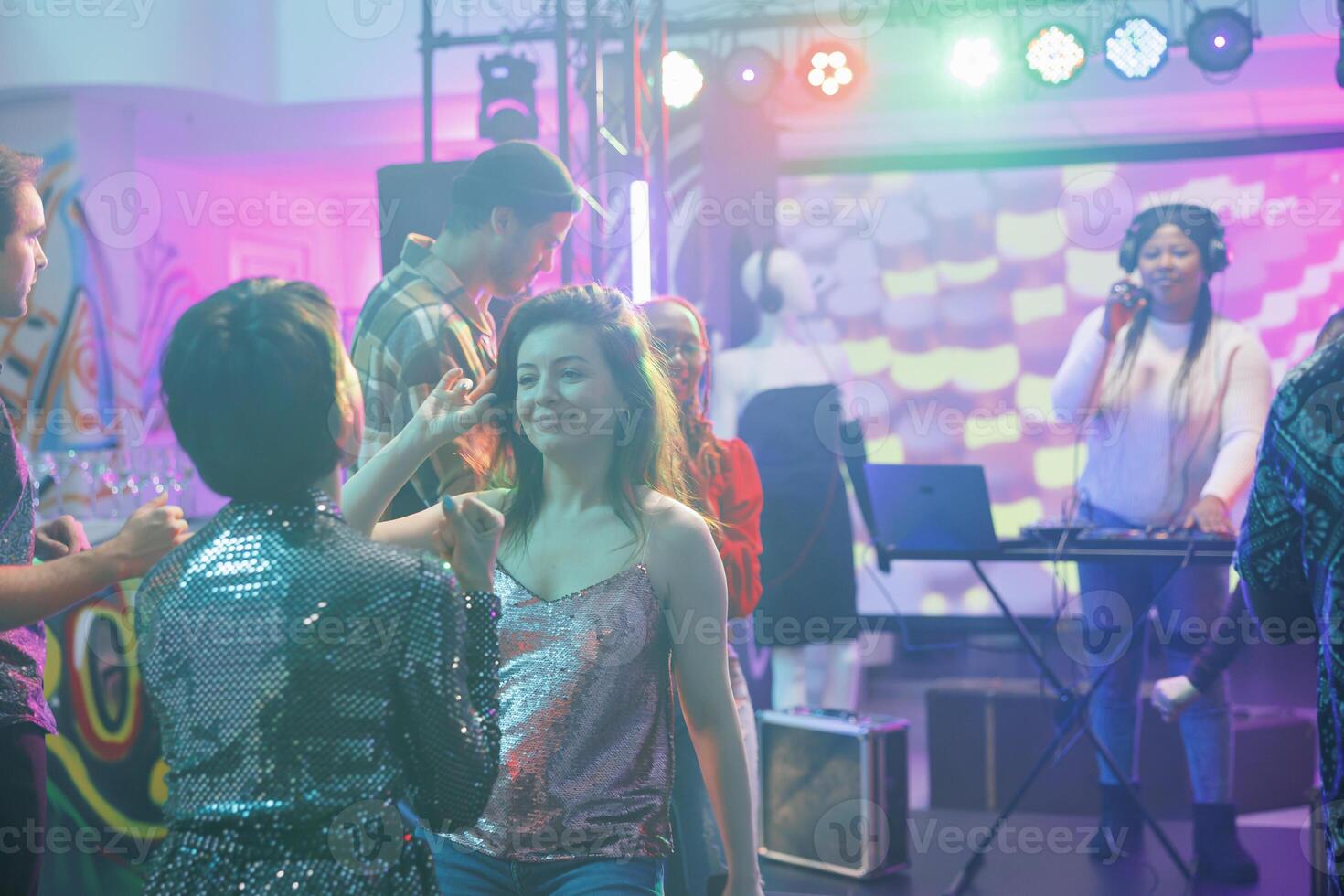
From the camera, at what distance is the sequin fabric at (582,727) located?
1.58 m

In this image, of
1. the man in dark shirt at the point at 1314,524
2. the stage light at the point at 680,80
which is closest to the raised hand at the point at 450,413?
the man in dark shirt at the point at 1314,524

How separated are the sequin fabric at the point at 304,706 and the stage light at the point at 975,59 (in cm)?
509

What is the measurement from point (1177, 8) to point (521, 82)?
3.68 metres

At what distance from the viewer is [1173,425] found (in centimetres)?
404

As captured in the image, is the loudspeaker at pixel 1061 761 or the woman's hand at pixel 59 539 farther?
the loudspeaker at pixel 1061 761

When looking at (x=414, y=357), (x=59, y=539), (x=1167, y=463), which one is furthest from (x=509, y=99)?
(x=59, y=539)

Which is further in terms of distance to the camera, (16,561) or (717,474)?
(717,474)

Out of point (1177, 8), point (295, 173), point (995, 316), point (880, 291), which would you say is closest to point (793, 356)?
point (880, 291)

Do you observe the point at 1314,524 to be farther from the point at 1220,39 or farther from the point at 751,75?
the point at 751,75

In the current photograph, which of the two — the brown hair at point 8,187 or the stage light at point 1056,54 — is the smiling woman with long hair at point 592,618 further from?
the stage light at point 1056,54

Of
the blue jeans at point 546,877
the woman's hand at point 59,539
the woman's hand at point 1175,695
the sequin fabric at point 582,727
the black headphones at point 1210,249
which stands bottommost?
the woman's hand at point 1175,695

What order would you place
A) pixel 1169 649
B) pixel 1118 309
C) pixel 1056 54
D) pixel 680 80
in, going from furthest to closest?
pixel 680 80 → pixel 1056 54 → pixel 1118 309 → pixel 1169 649

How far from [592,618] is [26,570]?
711 millimetres

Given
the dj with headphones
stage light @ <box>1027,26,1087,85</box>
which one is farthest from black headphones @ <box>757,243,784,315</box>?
the dj with headphones
